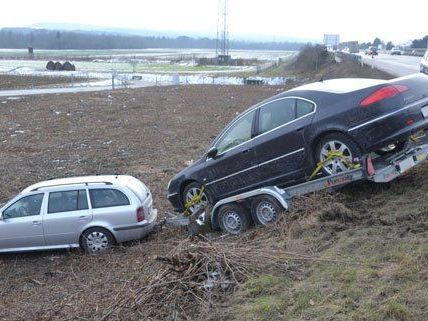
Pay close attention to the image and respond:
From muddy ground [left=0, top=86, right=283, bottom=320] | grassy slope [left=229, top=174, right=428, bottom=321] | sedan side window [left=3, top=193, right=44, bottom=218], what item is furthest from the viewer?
sedan side window [left=3, top=193, right=44, bottom=218]

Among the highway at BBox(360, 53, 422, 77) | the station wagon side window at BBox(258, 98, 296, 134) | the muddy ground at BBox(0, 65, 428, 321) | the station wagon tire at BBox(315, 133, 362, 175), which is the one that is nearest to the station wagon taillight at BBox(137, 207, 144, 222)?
the muddy ground at BBox(0, 65, 428, 321)

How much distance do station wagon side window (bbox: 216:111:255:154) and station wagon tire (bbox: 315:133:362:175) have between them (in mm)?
1294

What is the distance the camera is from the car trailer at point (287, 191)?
7.92 m

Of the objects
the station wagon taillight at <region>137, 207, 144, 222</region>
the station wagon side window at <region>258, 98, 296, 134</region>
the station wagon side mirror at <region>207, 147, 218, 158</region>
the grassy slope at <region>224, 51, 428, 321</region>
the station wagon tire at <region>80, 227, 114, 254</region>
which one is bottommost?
the station wagon tire at <region>80, 227, 114, 254</region>

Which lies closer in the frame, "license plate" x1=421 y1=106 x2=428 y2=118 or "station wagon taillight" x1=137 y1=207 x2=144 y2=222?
"license plate" x1=421 y1=106 x2=428 y2=118

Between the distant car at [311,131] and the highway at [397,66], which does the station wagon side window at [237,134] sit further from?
the highway at [397,66]

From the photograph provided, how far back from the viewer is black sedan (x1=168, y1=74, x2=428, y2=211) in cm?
794

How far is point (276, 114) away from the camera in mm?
8836

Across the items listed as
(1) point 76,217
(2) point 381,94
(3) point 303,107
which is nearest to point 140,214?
(1) point 76,217

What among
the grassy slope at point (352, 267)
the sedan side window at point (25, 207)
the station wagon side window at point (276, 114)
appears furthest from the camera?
the sedan side window at point (25, 207)

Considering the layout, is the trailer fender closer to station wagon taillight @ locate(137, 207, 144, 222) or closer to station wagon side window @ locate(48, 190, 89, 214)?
station wagon taillight @ locate(137, 207, 144, 222)

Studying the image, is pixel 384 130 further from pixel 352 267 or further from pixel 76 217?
pixel 76 217

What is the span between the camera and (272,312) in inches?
197

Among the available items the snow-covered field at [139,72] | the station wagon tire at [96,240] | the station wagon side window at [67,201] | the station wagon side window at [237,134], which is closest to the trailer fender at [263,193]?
the station wagon side window at [237,134]
